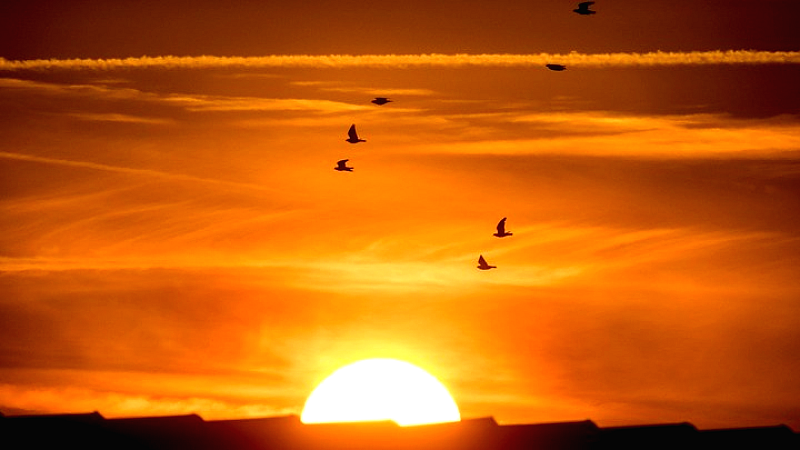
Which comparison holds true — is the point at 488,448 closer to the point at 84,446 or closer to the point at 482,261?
the point at 84,446

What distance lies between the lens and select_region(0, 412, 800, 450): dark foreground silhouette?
71812 mm

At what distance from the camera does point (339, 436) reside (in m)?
71.8

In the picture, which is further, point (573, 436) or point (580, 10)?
point (580, 10)

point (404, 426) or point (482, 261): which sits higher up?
point (482, 261)

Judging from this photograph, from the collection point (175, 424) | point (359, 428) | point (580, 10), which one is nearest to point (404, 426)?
point (359, 428)

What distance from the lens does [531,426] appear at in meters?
72.8

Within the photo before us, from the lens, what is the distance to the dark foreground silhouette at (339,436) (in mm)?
71812

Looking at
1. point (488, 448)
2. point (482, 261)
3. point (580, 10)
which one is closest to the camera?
point (488, 448)

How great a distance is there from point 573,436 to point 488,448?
285cm

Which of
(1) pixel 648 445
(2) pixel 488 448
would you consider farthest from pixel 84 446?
(1) pixel 648 445

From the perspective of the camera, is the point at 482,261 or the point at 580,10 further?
the point at 482,261

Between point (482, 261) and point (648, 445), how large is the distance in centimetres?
3269

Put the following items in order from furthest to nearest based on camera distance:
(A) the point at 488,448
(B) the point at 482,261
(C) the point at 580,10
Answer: (B) the point at 482,261 → (C) the point at 580,10 → (A) the point at 488,448

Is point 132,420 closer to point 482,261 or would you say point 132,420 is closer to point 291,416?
point 291,416
